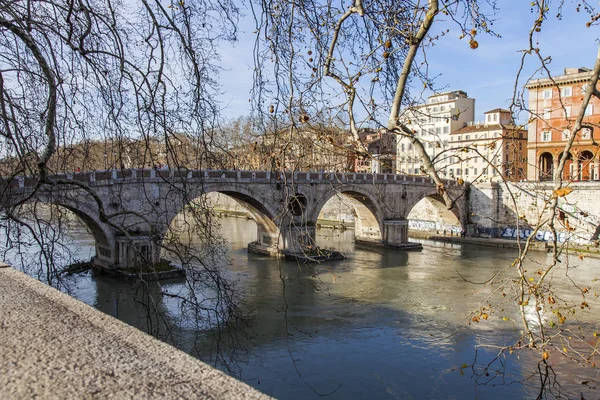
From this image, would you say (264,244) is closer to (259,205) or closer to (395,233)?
(259,205)

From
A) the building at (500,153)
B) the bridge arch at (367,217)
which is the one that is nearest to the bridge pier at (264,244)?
the bridge arch at (367,217)

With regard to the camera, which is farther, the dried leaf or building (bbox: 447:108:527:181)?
building (bbox: 447:108:527:181)

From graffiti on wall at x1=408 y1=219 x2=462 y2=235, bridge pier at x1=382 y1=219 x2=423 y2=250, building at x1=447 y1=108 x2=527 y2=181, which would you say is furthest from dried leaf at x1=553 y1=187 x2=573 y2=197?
graffiti on wall at x1=408 y1=219 x2=462 y2=235

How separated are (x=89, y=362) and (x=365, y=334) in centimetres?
1109

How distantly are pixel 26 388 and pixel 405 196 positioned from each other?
28.3 m

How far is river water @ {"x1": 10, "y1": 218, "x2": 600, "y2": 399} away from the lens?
30.5 ft

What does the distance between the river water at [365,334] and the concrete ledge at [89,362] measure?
222cm

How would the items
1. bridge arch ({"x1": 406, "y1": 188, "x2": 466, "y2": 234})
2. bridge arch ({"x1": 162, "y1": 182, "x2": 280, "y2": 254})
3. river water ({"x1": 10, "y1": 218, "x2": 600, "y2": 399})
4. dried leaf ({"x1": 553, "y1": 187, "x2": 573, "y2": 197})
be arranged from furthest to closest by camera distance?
bridge arch ({"x1": 406, "y1": 188, "x2": 466, "y2": 234})
bridge arch ({"x1": 162, "y1": 182, "x2": 280, "y2": 254})
river water ({"x1": 10, "y1": 218, "x2": 600, "y2": 399})
dried leaf ({"x1": 553, "y1": 187, "x2": 573, "y2": 197})

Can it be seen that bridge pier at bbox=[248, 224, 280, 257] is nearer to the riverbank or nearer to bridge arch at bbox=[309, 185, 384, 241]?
bridge arch at bbox=[309, 185, 384, 241]

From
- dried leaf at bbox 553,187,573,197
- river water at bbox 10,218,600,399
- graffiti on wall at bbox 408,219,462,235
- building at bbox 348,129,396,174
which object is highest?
building at bbox 348,129,396,174

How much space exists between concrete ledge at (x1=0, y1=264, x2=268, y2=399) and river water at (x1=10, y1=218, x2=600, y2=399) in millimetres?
→ 2220

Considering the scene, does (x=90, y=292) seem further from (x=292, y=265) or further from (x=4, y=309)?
(x=4, y=309)

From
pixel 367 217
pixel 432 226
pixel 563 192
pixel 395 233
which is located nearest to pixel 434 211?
pixel 432 226

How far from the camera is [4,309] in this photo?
2.35 metres
